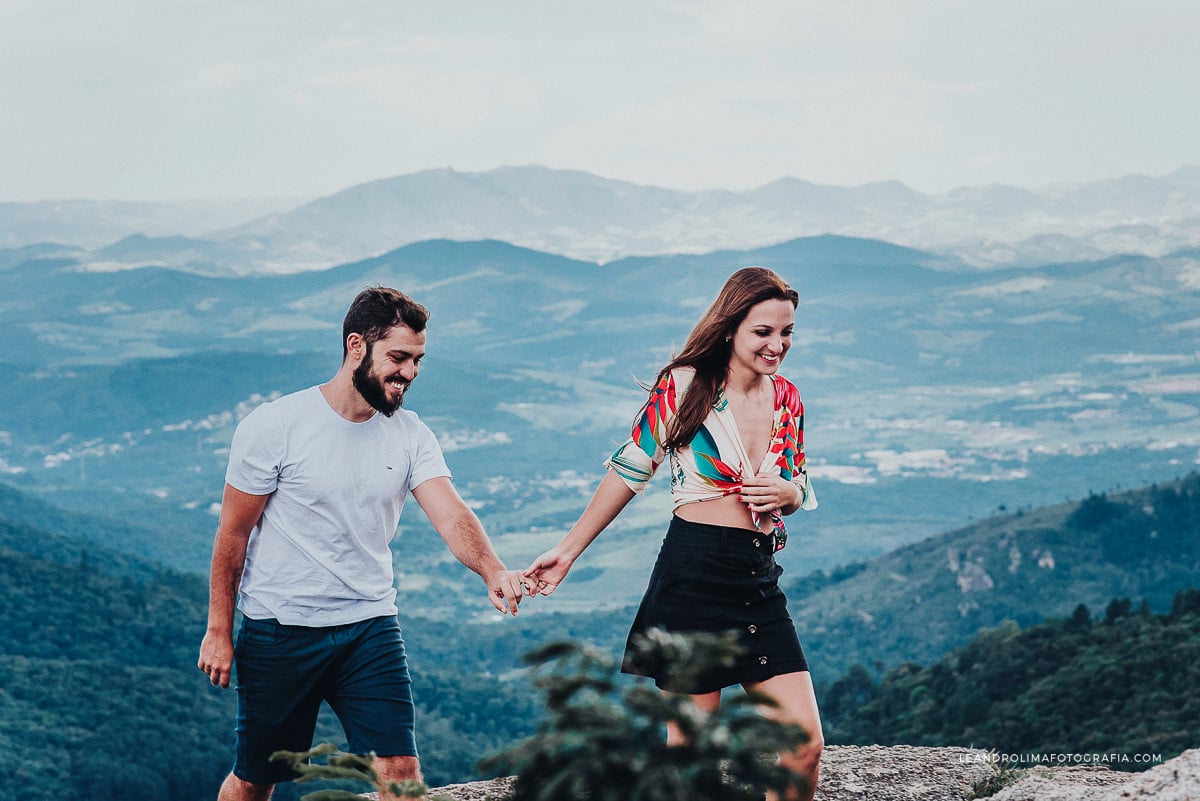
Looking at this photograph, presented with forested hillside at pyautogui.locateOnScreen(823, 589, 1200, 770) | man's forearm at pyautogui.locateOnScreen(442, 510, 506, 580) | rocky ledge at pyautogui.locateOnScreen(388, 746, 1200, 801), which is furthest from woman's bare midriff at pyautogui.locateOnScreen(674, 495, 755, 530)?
forested hillside at pyautogui.locateOnScreen(823, 589, 1200, 770)

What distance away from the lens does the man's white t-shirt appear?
5.58 m

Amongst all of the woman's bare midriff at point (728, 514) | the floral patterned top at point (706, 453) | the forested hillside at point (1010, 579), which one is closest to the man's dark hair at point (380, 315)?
the floral patterned top at point (706, 453)

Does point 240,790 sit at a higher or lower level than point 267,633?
lower

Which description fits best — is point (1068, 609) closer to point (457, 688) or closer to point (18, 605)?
point (457, 688)

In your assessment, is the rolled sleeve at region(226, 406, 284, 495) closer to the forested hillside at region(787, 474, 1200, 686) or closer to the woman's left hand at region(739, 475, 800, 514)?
the woman's left hand at region(739, 475, 800, 514)

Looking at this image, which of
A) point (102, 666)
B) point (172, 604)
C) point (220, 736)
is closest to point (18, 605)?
point (172, 604)

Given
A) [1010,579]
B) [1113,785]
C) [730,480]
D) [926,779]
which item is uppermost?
[730,480]

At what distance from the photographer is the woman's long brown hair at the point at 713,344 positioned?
5.52 meters

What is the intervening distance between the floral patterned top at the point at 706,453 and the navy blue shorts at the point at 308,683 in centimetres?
122

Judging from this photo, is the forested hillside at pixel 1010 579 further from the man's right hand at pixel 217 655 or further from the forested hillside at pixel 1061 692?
the man's right hand at pixel 217 655

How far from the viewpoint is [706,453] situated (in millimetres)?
5496

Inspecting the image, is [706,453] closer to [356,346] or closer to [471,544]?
[471,544]

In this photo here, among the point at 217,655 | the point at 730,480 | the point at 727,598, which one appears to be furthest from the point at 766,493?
the point at 217,655

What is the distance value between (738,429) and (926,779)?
2.97 m
